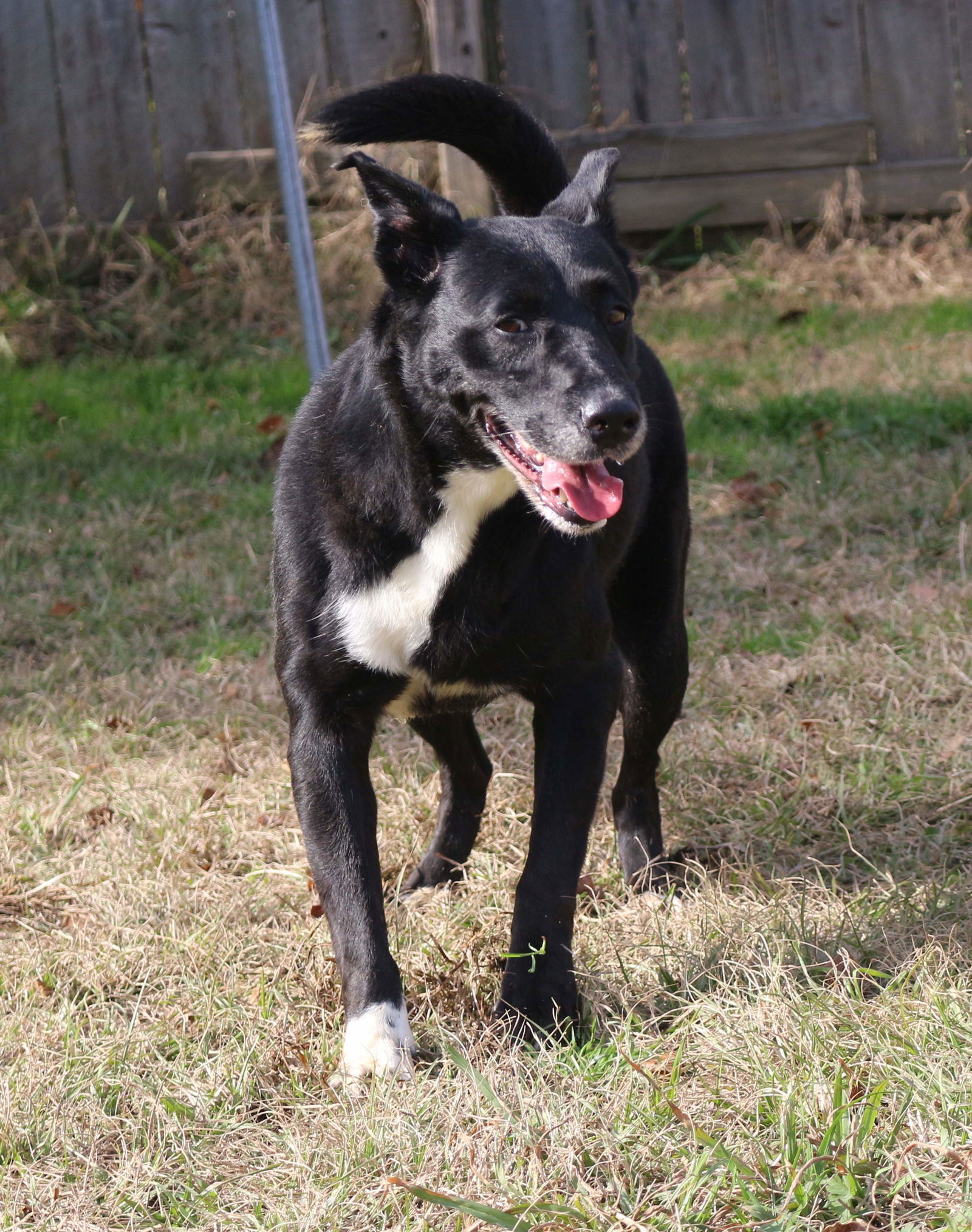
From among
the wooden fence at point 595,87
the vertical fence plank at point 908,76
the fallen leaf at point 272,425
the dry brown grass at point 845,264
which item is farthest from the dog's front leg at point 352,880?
the vertical fence plank at point 908,76

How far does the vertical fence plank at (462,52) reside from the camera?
5863mm

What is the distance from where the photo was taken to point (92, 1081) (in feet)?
6.39

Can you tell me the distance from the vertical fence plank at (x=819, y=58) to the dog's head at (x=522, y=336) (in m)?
4.70

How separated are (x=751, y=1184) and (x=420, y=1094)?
1.59 ft

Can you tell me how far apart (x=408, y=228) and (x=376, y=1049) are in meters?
1.34

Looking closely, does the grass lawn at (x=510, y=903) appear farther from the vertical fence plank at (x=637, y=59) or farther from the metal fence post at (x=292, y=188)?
the vertical fence plank at (x=637, y=59)

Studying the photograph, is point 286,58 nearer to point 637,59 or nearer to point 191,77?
point 191,77

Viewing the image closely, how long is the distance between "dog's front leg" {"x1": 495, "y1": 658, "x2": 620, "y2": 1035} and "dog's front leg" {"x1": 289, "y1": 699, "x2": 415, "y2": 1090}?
203 mm

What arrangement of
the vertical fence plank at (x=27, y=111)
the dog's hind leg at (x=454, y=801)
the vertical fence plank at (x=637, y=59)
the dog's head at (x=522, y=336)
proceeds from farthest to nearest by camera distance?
the vertical fence plank at (x=637, y=59) < the vertical fence plank at (x=27, y=111) < the dog's hind leg at (x=454, y=801) < the dog's head at (x=522, y=336)

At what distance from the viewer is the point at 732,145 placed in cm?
635

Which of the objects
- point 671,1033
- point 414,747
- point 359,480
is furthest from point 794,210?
point 671,1033

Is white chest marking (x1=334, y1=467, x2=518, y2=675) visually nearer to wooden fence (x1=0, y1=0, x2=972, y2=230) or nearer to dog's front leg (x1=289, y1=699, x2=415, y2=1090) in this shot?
dog's front leg (x1=289, y1=699, x2=415, y2=1090)

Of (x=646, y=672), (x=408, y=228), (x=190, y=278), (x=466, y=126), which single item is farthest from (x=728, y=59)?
(x=408, y=228)

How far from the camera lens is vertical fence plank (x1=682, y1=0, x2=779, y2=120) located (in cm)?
638
